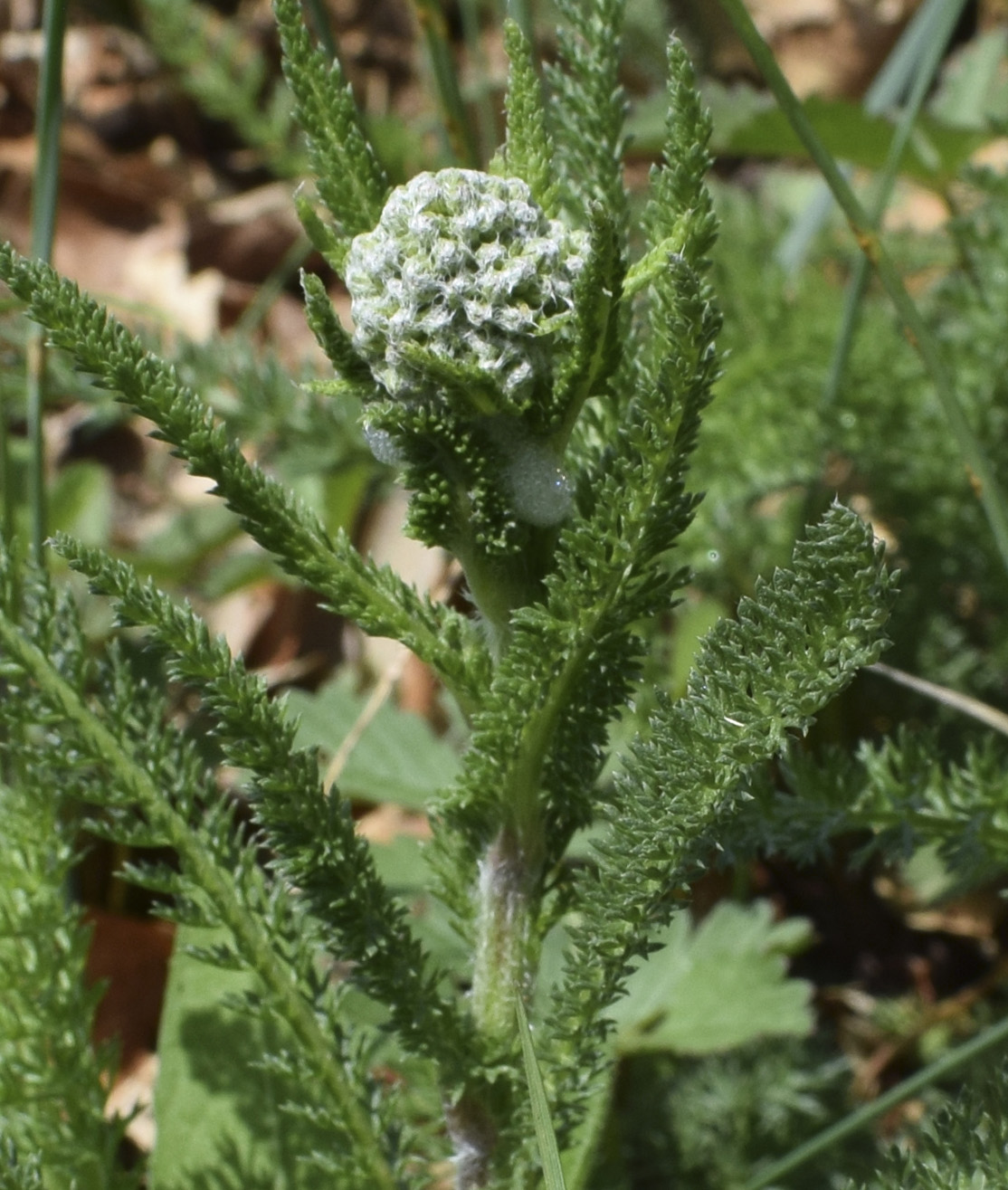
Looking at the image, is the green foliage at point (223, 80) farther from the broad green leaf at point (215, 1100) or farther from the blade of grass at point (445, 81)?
the broad green leaf at point (215, 1100)

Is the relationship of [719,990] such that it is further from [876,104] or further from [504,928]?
[876,104]

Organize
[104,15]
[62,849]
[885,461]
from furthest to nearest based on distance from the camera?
[104,15] < [885,461] < [62,849]

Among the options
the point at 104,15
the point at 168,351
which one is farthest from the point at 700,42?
the point at 168,351

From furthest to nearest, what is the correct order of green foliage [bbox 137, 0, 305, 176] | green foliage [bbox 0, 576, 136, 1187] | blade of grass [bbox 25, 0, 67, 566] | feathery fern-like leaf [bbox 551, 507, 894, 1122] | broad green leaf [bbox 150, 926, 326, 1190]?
green foliage [bbox 137, 0, 305, 176] < blade of grass [bbox 25, 0, 67, 566] < broad green leaf [bbox 150, 926, 326, 1190] < green foliage [bbox 0, 576, 136, 1187] < feathery fern-like leaf [bbox 551, 507, 894, 1122]

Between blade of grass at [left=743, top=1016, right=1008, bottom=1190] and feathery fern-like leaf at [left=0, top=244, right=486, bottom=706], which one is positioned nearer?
feathery fern-like leaf at [left=0, top=244, right=486, bottom=706]

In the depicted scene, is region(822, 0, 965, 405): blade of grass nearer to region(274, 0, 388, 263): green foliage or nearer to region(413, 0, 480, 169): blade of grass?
region(413, 0, 480, 169): blade of grass

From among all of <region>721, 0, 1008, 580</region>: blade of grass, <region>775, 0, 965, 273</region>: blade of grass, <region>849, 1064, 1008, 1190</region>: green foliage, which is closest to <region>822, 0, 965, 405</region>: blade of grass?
<region>721, 0, 1008, 580</region>: blade of grass

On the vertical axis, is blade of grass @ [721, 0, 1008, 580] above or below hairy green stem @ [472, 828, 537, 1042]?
above

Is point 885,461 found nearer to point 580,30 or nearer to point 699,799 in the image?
point 580,30
